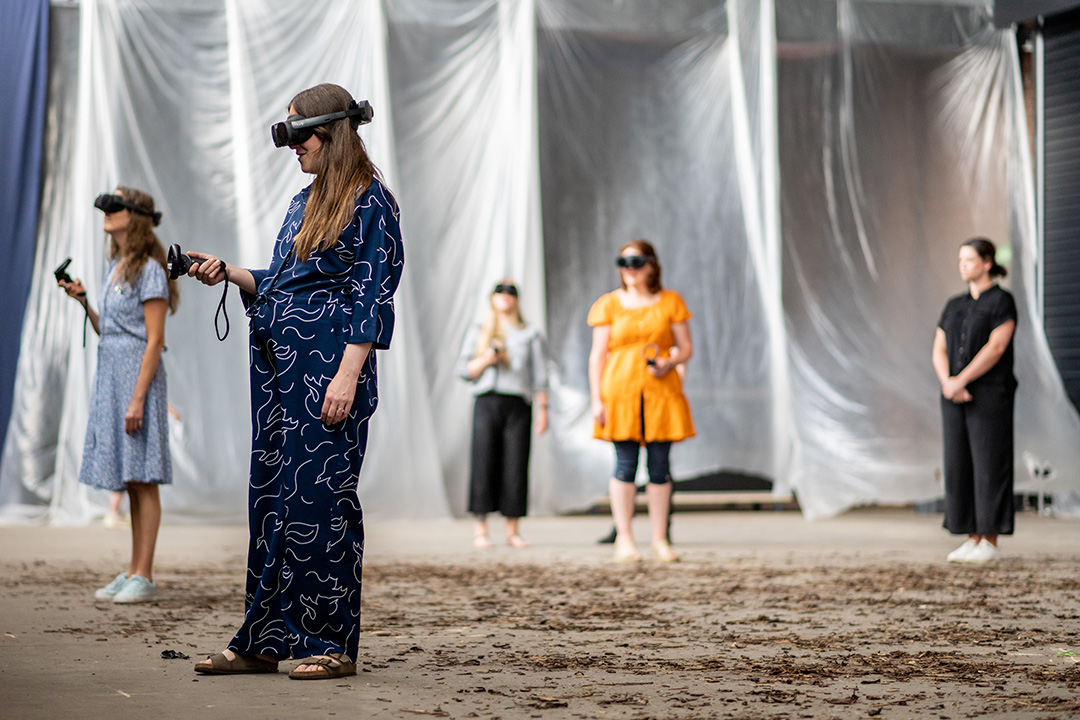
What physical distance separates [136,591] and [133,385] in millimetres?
724

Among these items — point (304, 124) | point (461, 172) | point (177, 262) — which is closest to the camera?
point (177, 262)

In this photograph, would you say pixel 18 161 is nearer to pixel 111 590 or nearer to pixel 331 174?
pixel 111 590

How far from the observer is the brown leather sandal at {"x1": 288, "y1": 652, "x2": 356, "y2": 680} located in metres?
2.96

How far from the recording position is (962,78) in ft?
32.9

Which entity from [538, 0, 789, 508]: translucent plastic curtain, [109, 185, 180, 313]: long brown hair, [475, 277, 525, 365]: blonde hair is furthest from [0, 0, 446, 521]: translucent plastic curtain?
[109, 185, 180, 313]: long brown hair

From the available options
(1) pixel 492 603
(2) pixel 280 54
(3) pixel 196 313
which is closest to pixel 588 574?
(1) pixel 492 603

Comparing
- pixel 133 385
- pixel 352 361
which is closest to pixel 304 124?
pixel 352 361

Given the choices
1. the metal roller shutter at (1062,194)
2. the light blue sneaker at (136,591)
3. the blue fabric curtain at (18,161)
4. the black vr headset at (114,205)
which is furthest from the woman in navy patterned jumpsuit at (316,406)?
the metal roller shutter at (1062,194)

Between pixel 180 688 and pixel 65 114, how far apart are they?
261 inches

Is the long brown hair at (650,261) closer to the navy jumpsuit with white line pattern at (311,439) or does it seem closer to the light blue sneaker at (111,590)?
the light blue sneaker at (111,590)

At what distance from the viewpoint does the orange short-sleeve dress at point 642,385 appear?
19.8 ft

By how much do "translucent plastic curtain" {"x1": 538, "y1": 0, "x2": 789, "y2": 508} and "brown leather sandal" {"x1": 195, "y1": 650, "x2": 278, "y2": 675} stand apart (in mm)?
6260

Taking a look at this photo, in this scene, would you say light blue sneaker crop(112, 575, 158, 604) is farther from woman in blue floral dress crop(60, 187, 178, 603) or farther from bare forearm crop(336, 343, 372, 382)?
bare forearm crop(336, 343, 372, 382)

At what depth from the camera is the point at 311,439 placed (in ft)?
9.82
